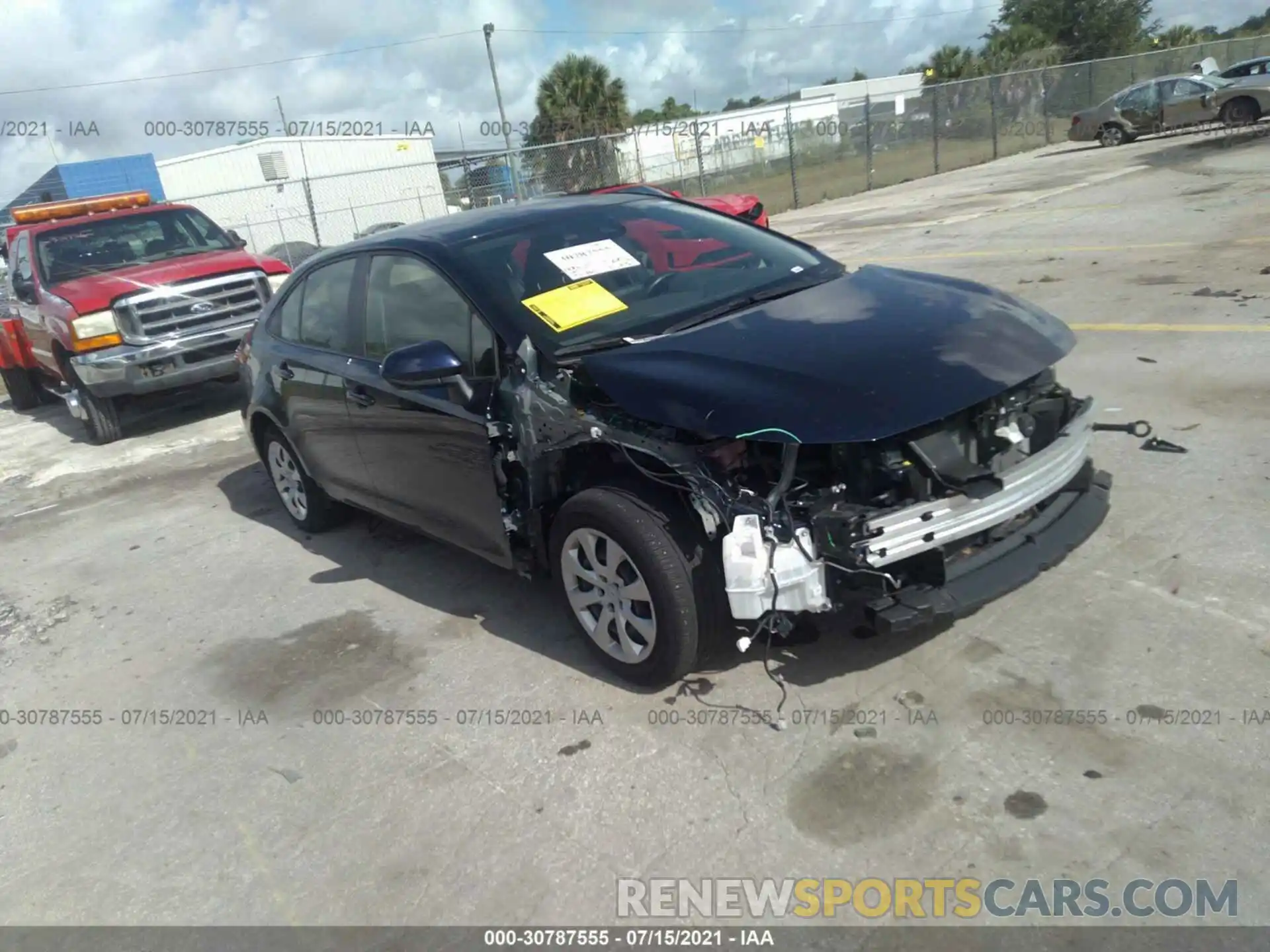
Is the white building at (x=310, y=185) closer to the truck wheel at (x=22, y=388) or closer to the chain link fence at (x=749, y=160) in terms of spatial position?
the chain link fence at (x=749, y=160)

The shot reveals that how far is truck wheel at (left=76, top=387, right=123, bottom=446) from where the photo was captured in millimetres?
9430

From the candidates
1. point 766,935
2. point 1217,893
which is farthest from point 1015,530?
point 766,935

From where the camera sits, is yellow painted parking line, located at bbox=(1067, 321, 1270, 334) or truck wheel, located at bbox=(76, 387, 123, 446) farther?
truck wheel, located at bbox=(76, 387, 123, 446)

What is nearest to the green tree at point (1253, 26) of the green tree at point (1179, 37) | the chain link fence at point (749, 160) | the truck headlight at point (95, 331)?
the green tree at point (1179, 37)

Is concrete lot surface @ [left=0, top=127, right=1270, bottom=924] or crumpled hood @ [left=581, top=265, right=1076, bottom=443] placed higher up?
crumpled hood @ [left=581, top=265, right=1076, bottom=443]

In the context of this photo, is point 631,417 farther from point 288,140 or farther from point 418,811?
point 288,140

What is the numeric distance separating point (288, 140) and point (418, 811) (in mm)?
35723

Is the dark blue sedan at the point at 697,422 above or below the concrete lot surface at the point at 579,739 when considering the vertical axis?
above

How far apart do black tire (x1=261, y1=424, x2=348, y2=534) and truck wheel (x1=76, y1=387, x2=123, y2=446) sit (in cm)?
422

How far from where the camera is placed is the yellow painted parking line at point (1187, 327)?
22.5ft

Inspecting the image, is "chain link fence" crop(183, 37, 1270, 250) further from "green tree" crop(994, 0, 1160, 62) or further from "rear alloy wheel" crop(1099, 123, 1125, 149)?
"green tree" crop(994, 0, 1160, 62)

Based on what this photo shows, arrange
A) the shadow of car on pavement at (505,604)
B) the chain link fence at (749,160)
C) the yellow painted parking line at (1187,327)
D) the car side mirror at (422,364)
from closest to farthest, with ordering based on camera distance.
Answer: the shadow of car on pavement at (505,604)
the car side mirror at (422,364)
the yellow painted parking line at (1187,327)
the chain link fence at (749,160)

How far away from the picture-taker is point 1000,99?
2792 centimetres

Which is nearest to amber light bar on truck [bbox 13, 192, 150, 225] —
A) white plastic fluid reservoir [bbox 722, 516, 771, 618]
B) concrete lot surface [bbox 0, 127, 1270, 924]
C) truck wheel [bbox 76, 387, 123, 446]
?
truck wheel [bbox 76, 387, 123, 446]
